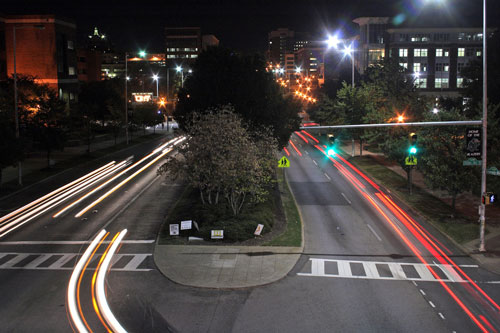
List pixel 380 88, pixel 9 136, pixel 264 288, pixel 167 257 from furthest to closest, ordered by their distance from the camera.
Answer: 1. pixel 380 88
2. pixel 9 136
3. pixel 167 257
4. pixel 264 288

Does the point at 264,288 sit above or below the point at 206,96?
below

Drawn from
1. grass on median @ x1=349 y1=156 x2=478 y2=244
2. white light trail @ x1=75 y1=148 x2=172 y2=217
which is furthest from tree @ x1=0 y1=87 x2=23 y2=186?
grass on median @ x1=349 y1=156 x2=478 y2=244

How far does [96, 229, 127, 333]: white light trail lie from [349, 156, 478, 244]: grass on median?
61.2 ft

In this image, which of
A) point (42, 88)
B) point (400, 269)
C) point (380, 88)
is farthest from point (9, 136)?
point (380, 88)

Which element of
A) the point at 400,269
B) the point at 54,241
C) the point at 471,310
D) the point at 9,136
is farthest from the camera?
the point at 9,136

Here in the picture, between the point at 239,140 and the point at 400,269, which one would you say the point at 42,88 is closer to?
the point at 239,140

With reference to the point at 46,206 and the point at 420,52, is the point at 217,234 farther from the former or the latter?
the point at 420,52

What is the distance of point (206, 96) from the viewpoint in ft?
128

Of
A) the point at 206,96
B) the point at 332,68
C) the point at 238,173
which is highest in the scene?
the point at 332,68

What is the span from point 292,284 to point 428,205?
1896 cm

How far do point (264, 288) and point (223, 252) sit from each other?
17.0ft

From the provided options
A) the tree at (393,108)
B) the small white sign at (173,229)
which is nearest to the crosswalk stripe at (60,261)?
the small white sign at (173,229)

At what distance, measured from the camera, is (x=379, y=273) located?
69.2ft

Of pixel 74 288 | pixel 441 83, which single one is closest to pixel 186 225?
pixel 74 288
